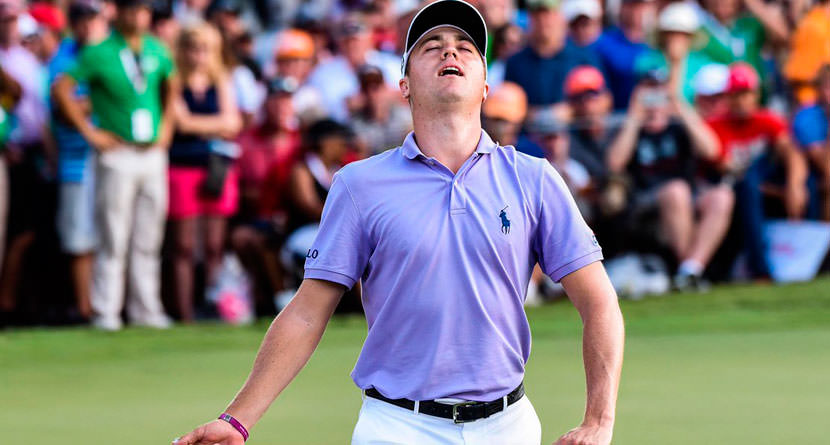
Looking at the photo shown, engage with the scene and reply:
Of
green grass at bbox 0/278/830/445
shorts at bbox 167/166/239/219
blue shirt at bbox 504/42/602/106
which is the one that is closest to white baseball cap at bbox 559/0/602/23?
blue shirt at bbox 504/42/602/106

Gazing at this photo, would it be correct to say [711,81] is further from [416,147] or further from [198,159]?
[416,147]

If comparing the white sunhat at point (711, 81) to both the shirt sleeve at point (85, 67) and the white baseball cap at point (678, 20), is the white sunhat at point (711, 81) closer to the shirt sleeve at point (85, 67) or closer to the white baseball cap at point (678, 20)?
the white baseball cap at point (678, 20)

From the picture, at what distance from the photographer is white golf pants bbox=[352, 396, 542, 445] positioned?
342 cm

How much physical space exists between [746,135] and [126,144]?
16.9 ft

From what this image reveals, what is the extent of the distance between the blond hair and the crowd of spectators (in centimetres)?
3

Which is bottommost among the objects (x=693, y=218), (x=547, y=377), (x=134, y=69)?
(x=547, y=377)

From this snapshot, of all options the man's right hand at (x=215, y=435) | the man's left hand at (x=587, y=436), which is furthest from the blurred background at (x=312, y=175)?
the man's left hand at (x=587, y=436)

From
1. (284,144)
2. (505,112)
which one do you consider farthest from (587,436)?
(284,144)

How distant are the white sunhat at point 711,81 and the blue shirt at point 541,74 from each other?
1.08 metres

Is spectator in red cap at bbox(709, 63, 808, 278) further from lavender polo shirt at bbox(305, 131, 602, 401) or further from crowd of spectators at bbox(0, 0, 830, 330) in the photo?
lavender polo shirt at bbox(305, 131, 602, 401)

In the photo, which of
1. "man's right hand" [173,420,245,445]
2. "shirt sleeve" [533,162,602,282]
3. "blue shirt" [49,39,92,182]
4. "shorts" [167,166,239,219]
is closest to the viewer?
"man's right hand" [173,420,245,445]

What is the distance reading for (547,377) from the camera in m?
8.47

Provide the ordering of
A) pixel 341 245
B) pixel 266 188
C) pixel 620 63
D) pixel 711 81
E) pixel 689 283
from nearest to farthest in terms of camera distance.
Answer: pixel 341 245 → pixel 266 188 → pixel 689 283 → pixel 711 81 → pixel 620 63

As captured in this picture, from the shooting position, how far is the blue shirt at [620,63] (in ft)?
40.4
